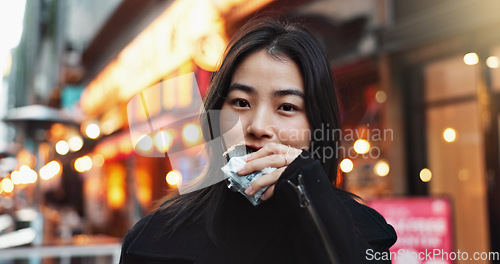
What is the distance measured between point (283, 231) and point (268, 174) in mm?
213

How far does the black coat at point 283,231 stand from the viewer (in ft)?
2.99

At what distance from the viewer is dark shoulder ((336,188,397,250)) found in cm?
111

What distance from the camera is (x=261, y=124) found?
105cm

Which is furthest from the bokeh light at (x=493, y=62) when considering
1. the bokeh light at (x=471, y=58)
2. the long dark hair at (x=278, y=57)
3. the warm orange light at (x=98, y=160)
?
the warm orange light at (x=98, y=160)

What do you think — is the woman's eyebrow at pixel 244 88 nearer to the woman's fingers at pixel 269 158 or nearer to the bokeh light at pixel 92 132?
the woman's fingers at pixel 269 158

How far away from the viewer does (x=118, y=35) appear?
14.1 m

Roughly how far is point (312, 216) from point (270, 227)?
22cm

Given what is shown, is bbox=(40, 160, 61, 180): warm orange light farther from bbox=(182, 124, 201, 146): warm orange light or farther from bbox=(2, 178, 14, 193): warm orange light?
bbox=(2, 178, 14, 193): warm orange light

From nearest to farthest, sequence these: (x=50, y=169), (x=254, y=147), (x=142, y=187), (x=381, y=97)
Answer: (x=254, y=147) < (x=381, y=97) < (x=50, y=169) < (x=142, y=187)

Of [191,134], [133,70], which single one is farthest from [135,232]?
[133,70]

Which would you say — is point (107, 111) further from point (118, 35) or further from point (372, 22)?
point (372, 22)

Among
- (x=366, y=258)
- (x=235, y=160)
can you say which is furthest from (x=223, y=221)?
(x=366, y=258)

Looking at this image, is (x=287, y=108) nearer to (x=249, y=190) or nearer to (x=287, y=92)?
(x=287, y=92)

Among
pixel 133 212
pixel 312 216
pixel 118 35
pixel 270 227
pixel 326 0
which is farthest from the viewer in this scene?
pixel 118 35
